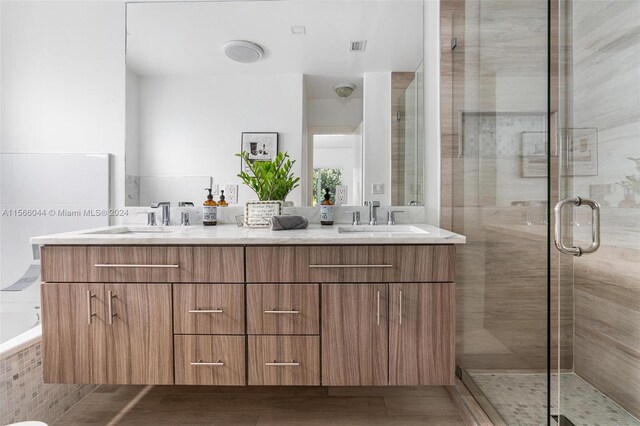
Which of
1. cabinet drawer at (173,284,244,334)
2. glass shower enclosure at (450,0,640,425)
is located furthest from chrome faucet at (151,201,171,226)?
glass shower enclosure at (450,0,640,425)

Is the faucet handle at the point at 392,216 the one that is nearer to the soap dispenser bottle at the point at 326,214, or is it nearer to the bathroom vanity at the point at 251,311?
the soap dispenser bottle at the point at 326,214

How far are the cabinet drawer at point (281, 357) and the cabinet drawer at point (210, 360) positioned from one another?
47 mm

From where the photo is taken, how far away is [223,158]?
2020mm

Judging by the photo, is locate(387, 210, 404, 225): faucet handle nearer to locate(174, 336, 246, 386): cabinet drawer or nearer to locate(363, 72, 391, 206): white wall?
locate(363, 72, 391, 206): white wall

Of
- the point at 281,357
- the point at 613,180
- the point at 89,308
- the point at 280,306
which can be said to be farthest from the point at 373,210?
the point at 89,308

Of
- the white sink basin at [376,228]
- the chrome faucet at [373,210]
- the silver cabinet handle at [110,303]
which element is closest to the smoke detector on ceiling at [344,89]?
the chrome faucet at [373,210]

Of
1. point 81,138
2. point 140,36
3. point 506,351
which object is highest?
point 140,36

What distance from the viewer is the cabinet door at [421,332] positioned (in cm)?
140

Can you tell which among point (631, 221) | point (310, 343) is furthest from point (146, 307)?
point (631, 221)

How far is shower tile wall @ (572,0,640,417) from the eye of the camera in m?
1.39

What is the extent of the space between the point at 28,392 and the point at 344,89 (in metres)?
2.02

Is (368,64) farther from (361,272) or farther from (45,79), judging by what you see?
(45,79)

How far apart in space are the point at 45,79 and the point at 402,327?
2.33m

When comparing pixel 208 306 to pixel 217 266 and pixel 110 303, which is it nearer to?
pixel 217 266
